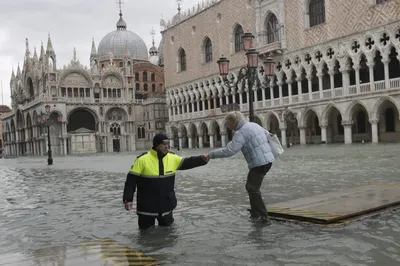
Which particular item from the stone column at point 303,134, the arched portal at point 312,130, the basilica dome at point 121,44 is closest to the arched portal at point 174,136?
the arched portal at point 312,130

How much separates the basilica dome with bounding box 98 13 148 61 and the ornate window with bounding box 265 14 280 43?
3811cm

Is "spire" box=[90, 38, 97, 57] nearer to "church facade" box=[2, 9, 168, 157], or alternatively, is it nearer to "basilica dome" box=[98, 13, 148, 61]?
"basilica dome" box=[98, 13, 148, 61]

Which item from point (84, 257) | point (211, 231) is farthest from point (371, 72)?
point (84, 257)

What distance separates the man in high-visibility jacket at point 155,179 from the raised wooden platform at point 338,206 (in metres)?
1.52

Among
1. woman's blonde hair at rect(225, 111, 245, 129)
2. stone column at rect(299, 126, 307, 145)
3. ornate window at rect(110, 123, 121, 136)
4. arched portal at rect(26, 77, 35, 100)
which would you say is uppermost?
arched portal at rect(26, 77, 35, 100)

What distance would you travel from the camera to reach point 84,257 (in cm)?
434

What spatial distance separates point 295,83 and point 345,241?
3594cm

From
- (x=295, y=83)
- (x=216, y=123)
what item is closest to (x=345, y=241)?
(x=295, y=83)

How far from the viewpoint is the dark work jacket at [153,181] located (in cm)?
520

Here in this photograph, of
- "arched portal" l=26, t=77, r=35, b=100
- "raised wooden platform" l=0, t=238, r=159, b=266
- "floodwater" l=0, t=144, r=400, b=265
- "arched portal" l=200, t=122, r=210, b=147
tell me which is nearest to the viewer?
"raised wooden platform" l=0, t=238, r=159, b=266

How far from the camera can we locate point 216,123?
4862 cm

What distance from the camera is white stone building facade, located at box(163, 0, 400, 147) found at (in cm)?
3053

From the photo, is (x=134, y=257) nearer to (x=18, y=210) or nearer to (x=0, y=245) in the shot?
(x=0, y=245)

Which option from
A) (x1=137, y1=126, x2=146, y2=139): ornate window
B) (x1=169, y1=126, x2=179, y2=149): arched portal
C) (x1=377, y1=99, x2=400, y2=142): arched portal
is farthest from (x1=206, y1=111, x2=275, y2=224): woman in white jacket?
(x1=137, y1=126, x2=146, y2=139): ornate window
